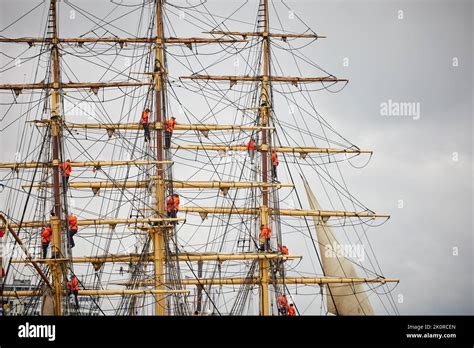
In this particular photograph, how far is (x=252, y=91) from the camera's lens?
1945 inches

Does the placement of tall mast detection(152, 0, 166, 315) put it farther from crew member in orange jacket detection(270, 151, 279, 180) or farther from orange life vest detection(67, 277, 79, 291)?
crew member in orange jacket detection(270, 151, 279, 180)

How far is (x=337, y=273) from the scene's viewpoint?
51062 millimetres

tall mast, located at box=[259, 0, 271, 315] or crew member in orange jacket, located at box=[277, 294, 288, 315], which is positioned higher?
tall mast, located at box=[259, 0, 271, 315]

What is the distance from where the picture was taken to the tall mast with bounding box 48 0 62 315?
1743 inches

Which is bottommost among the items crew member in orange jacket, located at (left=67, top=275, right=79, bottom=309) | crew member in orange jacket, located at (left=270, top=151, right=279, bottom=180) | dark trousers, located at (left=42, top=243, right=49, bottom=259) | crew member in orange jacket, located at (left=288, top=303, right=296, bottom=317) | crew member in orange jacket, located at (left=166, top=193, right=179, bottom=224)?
crew member in orange jacket, located at (left=288, top=303, right=296, bottom=317)

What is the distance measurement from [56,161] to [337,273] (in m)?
11.8

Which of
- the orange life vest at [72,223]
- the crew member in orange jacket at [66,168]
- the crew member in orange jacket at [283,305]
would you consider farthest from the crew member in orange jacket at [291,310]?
the crew member in orange jacket at [66,168]

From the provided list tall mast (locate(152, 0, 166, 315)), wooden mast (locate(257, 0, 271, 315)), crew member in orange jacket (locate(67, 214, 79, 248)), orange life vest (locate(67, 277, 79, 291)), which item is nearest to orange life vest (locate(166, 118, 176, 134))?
tall mast (locate(152, 0, 166, 315))

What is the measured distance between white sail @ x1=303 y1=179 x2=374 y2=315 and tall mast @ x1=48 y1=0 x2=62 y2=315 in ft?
33.4

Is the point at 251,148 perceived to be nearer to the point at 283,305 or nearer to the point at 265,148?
the point at 265,148

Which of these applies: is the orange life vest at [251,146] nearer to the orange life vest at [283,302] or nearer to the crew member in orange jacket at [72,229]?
the orange life vest at [283,302]
